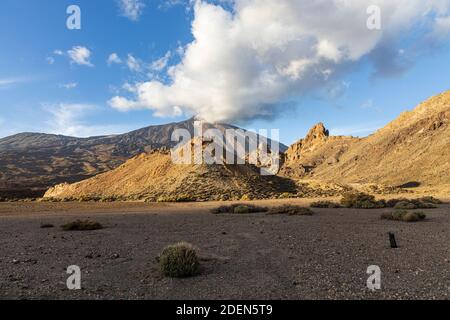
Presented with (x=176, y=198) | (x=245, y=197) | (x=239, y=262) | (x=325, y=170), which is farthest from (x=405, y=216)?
(x=325, y=170)

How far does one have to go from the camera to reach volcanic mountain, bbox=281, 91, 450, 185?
64.2m

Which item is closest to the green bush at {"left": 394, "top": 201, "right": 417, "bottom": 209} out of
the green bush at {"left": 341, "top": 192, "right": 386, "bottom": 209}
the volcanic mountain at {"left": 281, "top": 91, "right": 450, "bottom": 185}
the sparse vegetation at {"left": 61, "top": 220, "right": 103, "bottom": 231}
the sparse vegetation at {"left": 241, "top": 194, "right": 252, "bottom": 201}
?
the green bush at {"left": 341, "top": 192, "right": 386, "bottom": 209}

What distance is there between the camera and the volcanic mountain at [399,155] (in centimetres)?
6419

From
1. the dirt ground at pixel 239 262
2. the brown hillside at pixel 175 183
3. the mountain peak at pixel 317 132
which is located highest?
the mountain peak at pixel 317 132

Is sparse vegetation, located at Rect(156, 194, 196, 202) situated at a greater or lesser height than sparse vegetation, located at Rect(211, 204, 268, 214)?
greater

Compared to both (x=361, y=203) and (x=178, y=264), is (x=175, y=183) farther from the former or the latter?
(x=178, y=264)

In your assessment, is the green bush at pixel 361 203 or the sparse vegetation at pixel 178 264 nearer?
the sparse vegetation at pixel 178 264

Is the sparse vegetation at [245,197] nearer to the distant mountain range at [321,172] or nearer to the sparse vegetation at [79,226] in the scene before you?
the distant mountain range at [321,172]

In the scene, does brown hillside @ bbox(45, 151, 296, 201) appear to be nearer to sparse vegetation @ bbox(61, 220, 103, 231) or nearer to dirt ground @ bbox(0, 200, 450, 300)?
sparse vegetation @ bbox(61, 220, 103, 231)

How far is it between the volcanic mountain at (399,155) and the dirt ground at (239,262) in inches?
1962

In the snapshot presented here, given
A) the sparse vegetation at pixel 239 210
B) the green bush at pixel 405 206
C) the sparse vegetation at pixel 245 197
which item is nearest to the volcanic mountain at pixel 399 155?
the green bush at pixel 405 206

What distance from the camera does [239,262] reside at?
34.4 ft

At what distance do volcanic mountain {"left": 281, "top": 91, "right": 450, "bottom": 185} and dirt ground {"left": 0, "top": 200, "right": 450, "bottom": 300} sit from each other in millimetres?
49841
